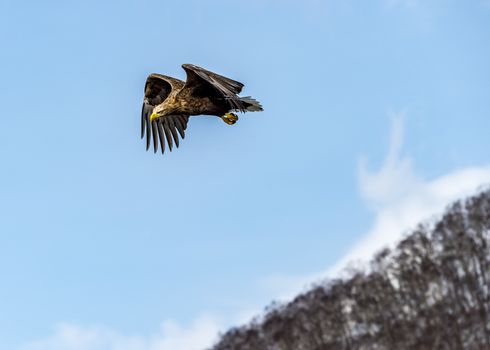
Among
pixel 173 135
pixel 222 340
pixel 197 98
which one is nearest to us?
pixel 197 98

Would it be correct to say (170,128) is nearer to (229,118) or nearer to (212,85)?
(229,118)

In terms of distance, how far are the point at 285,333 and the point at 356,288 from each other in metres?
5.51

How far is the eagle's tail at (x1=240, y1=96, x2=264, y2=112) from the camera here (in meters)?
28.8

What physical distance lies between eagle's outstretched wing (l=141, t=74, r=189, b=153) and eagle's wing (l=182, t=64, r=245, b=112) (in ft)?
12.3

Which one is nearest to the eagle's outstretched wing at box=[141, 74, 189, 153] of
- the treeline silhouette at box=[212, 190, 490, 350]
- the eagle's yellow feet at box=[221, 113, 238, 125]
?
the eagle's yellow feet at box=[221, 113, 238, 125]

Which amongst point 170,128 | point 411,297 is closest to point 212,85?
point 170,128

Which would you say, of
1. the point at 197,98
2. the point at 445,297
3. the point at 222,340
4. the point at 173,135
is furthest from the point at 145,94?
the point at 222,340

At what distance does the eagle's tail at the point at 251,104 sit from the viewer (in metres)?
28.8

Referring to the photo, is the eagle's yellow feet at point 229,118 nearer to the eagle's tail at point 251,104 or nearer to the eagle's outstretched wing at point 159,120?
the eagle's tail at point 251,104

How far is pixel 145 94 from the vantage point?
3469 centimetres

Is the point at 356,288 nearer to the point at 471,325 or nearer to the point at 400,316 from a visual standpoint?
the point at 400,316

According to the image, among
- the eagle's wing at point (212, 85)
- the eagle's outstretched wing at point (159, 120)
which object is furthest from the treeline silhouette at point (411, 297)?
the eagle's wing at point (212, 85)

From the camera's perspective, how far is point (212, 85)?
2788 cm

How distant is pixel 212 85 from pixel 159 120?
6.63 meters
